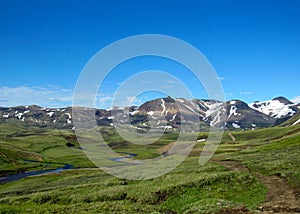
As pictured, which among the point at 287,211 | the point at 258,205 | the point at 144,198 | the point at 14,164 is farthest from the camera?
the point at 14,164

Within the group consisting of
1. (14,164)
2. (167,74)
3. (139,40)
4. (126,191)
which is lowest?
(14,164)

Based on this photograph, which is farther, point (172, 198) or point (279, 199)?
point (172, 198)

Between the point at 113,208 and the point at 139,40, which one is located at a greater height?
the point at 139,40

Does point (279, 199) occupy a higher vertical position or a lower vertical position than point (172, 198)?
higher

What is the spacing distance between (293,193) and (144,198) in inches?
674

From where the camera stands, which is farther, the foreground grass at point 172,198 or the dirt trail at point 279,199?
the foreground grass at point 172,198

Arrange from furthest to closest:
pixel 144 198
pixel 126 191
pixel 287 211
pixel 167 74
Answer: pixel 126 191
pixel 167 74
pixel 144 198
pixel 287 211

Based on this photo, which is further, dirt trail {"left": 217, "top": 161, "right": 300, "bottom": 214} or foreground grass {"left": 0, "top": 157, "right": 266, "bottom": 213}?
foreground grass {"left": 0, "top": 157, "right": 266, "bottom": 213}

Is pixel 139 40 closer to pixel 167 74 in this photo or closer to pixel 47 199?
pixel 167 74

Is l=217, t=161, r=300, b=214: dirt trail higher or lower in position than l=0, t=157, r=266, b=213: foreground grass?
higher

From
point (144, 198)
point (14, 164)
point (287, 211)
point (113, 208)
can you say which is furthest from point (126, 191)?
point (14, 164)

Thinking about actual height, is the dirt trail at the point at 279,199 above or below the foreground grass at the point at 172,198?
above

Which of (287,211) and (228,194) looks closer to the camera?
(287,211)

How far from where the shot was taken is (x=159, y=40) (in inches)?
1457
